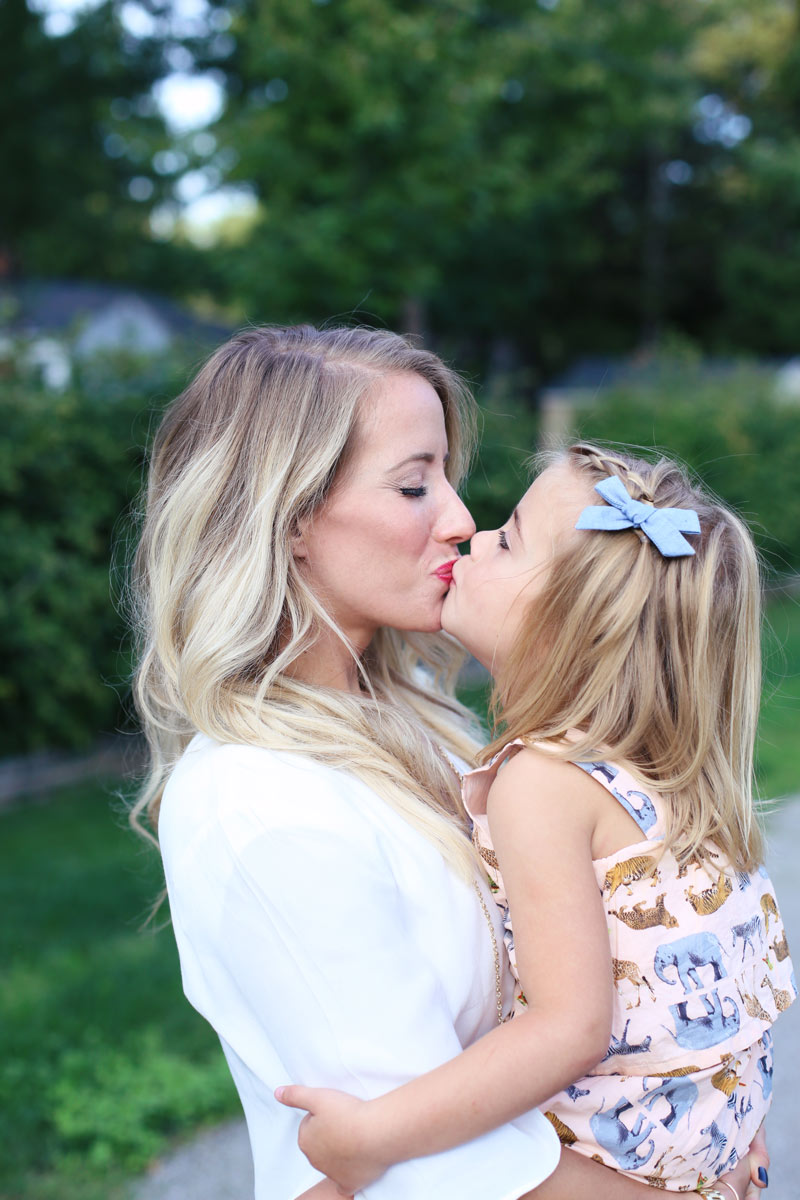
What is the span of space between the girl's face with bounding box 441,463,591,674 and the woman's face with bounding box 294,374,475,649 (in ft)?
0.19

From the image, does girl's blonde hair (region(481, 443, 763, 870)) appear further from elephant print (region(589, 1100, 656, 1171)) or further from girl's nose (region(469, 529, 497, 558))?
elephant print (region(589, 1100, 656, 1171))

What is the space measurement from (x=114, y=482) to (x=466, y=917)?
5560 mm

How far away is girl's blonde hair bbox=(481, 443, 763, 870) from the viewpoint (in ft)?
5.71

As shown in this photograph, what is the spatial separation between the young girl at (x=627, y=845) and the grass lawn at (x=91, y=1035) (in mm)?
605

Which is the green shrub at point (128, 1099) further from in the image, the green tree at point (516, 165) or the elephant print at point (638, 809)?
the green tree at point (516, 165)

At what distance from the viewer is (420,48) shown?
39.6 ft

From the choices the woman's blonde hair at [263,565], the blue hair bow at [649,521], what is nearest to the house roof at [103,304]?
the woman's blonde hair at [263,565]

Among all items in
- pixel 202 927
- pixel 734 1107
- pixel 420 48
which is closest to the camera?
pixel 202 927

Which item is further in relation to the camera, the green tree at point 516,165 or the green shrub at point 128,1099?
the green tree at point 516,165

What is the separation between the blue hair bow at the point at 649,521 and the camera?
1.74 metres

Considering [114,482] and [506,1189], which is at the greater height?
[506,1189]

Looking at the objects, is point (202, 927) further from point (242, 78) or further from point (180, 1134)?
point (242, 78)

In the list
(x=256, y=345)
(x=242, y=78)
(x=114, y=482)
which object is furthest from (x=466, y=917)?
(x=242, y=78)

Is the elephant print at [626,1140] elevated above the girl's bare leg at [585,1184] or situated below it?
above
